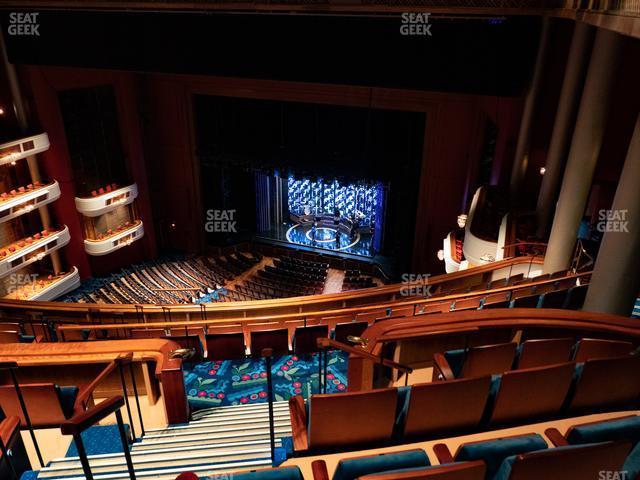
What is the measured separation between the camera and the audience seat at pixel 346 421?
2.54 m

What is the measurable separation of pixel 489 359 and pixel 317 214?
13.4 m

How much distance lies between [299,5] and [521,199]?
489 centimetres

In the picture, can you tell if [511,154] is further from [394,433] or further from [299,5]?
[394,433]

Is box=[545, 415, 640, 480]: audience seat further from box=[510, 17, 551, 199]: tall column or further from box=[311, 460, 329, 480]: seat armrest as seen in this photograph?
box=[510, 17, 551, 199]: tall column

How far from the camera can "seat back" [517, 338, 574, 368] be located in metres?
3.25

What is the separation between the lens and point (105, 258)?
13.2 metres

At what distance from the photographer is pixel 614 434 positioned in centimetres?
238

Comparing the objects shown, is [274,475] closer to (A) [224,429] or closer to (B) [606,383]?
(A) [224,429]

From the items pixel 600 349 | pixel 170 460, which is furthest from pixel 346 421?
pixel 600 349

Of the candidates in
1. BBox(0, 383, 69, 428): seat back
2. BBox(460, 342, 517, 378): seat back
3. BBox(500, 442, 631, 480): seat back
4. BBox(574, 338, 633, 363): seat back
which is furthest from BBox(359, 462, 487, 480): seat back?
BBox(0, 383, 69, 428): seat back

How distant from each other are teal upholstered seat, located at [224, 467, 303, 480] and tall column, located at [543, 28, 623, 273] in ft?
16.4

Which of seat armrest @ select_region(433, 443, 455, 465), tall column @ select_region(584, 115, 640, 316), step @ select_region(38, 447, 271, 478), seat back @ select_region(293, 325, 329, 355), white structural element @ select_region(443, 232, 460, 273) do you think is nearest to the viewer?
seat armrest @ select_region(433, 443, 455, 465)

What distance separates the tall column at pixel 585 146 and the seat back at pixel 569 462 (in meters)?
4.29

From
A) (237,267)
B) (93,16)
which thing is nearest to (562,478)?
(93,16)
